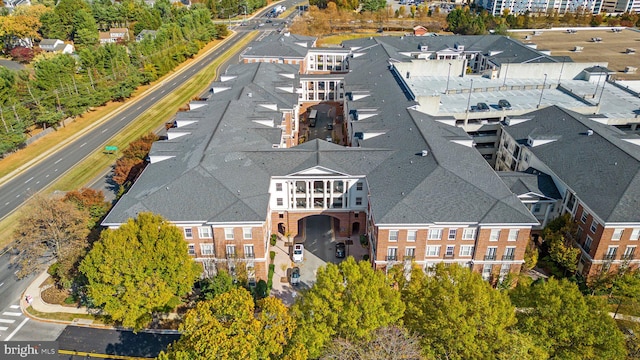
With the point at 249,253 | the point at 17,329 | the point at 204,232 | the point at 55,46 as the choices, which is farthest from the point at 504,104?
the point at 55,46

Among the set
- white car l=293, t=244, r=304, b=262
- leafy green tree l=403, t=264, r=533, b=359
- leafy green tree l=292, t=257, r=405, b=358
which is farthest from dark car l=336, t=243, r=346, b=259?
leafy green tree l=292, t=257, r=405, b=358

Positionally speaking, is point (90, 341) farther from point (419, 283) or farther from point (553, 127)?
point (553, 127)

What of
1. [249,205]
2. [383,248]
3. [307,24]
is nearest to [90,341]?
[249,205]

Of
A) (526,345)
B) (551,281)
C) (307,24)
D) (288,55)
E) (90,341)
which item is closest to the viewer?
(526,345)

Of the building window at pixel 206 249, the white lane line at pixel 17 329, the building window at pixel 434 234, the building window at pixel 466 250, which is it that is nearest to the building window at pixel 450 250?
the building window at pixel 466 250

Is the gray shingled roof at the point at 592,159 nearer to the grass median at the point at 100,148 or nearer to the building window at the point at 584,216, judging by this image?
the building window at the point at 584,216

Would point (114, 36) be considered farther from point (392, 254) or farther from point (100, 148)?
point (392, 254)

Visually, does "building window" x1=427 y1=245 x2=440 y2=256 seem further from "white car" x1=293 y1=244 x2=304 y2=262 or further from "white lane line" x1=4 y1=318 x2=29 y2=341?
"white lane line" x1=4 y1=318 x2=29 y2=341
